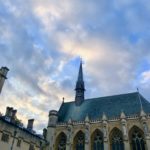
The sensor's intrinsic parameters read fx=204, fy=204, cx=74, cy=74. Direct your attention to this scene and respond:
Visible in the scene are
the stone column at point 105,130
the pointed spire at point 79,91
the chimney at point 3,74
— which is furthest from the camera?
the pointed spire at point 79,91

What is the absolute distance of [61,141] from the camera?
3928 cm

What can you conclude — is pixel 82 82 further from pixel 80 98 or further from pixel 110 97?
pixel 110 97

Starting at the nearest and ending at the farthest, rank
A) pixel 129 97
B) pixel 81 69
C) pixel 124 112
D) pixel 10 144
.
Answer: pixel 10 144 → pixel 124 112 → pixel 129 97 → pixel 81 69

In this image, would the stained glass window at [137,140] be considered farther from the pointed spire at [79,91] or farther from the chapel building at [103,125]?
the pointed spire at [79,91]

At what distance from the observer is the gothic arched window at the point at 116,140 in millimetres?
34125

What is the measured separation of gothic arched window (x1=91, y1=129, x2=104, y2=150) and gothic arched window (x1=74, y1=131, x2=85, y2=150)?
207 cm

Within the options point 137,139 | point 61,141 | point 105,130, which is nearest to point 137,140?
point 137,139

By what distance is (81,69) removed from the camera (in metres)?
54.1

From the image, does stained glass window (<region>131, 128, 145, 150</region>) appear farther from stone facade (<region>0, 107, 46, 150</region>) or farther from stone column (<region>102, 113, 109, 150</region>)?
stone facade (<region>0, 107, 46, 150</region>)

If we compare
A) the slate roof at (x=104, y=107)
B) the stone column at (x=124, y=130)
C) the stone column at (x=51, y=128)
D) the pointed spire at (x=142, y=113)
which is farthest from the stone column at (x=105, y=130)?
the stone column at (x=51, y=128)

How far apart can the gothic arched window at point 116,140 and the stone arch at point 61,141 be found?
360 inches

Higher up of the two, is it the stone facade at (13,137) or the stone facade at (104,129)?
the stone facade at (104,129)

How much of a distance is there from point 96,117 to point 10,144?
16.9 m

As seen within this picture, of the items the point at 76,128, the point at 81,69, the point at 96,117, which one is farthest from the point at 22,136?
the point at 81,69
